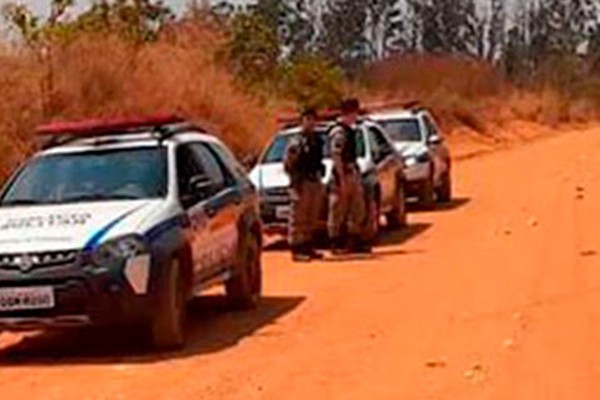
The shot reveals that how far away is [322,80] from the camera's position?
49.9m

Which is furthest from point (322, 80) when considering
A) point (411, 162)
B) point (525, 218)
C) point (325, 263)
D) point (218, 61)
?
point (325, 263)

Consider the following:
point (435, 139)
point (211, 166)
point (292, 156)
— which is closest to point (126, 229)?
point (211, 166)

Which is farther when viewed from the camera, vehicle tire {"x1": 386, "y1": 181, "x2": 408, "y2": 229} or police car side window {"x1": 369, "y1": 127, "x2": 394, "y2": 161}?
vehicle tire {"x1": 386, "y1": 181, "x2": 408, "y2": 229}

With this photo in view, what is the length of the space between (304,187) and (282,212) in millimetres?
1498

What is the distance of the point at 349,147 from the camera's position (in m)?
21.5

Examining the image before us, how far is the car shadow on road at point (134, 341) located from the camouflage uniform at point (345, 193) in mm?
5108

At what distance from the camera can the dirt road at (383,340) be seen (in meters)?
11.4

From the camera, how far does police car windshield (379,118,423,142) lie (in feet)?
101

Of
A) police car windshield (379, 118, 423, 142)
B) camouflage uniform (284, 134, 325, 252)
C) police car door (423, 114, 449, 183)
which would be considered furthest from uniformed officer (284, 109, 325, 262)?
police car windshield (379, 118, 423, 142)

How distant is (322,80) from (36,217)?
36.7 meters

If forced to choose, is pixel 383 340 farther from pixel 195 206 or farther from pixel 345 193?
pixel 345 193

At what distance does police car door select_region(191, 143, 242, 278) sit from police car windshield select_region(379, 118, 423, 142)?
14983 mm

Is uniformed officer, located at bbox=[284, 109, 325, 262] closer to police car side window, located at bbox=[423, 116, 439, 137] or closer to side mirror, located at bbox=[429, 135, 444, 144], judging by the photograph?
side mirror, located at bbox=[429, 135, 444, 144]

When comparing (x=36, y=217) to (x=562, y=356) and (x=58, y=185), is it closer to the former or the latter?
(x=58, y=185)
